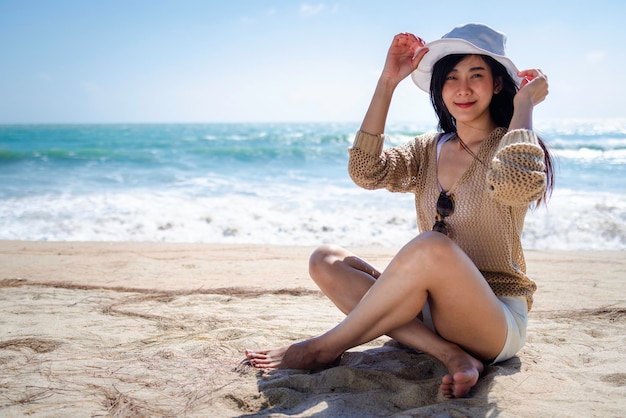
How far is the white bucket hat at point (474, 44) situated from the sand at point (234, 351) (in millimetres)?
1371

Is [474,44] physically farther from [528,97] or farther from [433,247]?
[433,247]

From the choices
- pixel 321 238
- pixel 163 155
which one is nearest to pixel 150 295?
pixel 321 238

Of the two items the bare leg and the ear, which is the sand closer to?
the bare leg

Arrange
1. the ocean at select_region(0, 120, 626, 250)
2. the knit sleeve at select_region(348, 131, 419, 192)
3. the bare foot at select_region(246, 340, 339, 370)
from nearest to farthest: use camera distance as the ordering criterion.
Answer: the bare foot at select_region(246, 340, 339, 370) → the knit sleeve at select_region(348, 131, 419, 192) → the ocean at select_region(0, 120, 626, 250)

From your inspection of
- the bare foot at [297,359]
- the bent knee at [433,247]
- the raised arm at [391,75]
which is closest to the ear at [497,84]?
the raised arm at [391,75]

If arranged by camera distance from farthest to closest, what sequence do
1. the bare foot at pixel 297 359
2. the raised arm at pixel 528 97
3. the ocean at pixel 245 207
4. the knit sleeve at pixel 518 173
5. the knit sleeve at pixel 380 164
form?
the ocean at pixel 245 207
the knit sleeve at pixel 380 164
the bare foot at pixel 297 359
the raised arm at pixel 528 97
the knit sleeve at pixel 518 173

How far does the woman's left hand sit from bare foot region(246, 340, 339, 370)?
4.67ft

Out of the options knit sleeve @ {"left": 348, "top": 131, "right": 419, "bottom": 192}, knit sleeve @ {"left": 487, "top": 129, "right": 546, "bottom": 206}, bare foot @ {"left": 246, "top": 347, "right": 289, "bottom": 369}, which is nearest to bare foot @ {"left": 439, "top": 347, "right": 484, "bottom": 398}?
knit sleeve @ {"left": 487, "top": 129, "right": 546, "bottom": 206}

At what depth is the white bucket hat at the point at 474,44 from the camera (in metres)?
2.28

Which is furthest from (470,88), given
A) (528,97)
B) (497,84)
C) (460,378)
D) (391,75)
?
(460,378)

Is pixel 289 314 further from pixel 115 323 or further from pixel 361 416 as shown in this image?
pixel 361 416

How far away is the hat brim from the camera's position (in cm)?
229

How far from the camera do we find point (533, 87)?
7.33ft

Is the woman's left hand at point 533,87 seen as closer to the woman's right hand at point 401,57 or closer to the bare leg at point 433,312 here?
the woman's right hand at point 401,57
